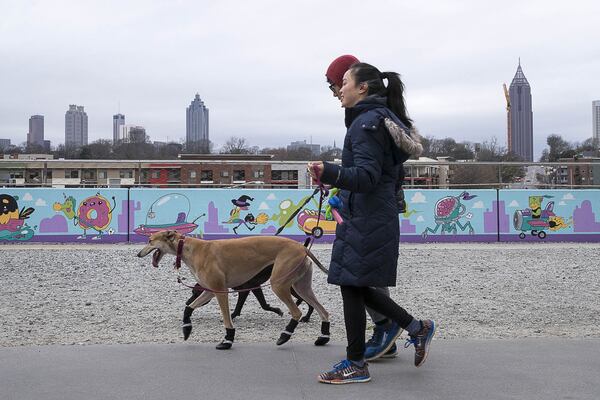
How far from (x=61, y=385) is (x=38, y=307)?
3682mm

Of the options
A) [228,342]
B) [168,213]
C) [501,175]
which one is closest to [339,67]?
[228,342]

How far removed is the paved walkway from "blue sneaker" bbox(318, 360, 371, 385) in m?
0.06

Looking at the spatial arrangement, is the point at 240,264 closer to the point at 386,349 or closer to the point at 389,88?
the point at 386,349

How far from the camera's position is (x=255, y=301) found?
8242 millimetres

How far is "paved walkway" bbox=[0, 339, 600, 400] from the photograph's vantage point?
4.19 meters

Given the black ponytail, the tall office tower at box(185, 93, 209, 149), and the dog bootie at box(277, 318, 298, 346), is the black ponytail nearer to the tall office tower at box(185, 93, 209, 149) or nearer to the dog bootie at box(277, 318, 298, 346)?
the dog bootie at box(277, 318, 298, 346)

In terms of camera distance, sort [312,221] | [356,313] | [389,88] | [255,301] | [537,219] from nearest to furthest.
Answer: [356,313] < [389,88] < [255,301] < [312,221] < [537,219]

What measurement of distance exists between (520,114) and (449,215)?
313 ft

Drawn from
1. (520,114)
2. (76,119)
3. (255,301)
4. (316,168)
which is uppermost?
(76,119)

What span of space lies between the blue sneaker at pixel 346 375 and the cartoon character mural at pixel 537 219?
48.5 ft

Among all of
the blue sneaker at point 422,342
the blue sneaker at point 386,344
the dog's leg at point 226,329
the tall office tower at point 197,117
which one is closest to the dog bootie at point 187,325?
the dog's leg at point 226,329

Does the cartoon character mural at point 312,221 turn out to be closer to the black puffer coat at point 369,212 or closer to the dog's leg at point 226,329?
the dog's leg at point 226,329

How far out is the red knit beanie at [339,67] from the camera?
17.5ft

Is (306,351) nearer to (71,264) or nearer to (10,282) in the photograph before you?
(10,282)
